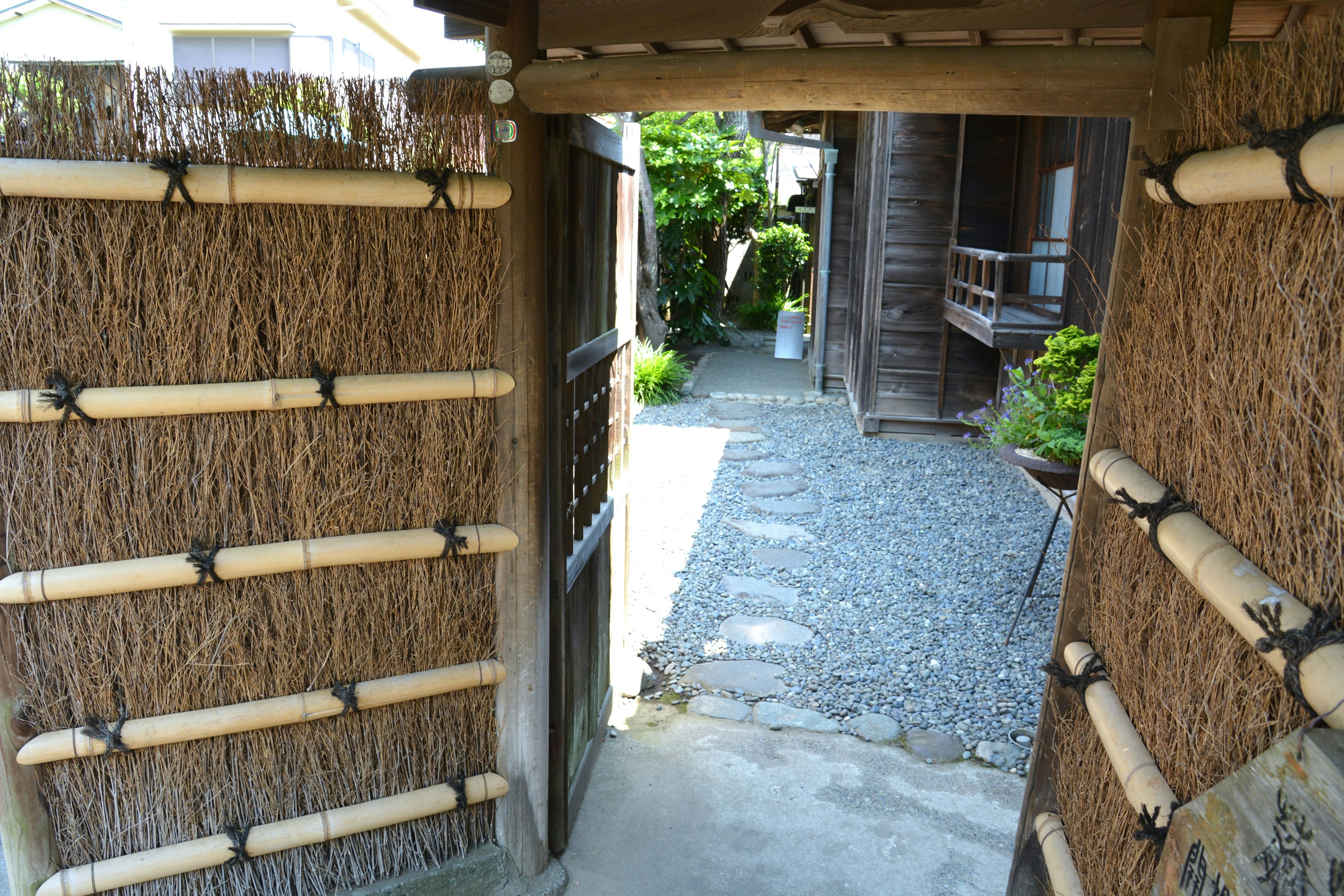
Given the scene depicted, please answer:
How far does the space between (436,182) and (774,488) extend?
4947mm

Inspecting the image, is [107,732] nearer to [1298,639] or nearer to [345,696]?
[345,696]

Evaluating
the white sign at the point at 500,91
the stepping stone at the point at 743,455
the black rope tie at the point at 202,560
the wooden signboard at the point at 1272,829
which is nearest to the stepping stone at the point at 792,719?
the black rope tie at the point at 202,560

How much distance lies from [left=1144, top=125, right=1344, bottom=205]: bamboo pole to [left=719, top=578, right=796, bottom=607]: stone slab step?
3404mm

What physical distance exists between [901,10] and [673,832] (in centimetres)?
253

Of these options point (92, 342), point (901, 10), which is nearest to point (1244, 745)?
point (901, 10)

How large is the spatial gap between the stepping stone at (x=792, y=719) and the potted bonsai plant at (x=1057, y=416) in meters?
1.39

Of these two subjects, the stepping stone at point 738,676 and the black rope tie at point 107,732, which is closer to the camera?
the black rope tie at point 107,732

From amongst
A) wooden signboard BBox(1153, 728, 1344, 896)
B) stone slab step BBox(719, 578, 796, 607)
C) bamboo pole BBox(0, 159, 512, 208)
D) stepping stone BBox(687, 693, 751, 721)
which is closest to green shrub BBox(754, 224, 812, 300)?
stone slab step BBox(719, 578, 796, 607)

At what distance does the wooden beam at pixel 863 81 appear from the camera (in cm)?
200

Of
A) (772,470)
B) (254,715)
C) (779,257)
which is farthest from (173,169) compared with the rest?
(779,257)

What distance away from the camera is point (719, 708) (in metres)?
3.91

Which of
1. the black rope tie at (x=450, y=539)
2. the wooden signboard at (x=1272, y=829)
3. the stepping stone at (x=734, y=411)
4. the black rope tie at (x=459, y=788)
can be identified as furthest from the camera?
the stepping stone at (x=734, y=411)

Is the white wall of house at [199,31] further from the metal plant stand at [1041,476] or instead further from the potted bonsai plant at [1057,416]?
the metal plant stand at [1041,476]

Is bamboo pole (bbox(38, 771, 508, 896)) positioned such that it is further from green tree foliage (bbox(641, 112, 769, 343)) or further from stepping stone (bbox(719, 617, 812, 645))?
green tree foliage (bbox(641, 112, 769, 343))
